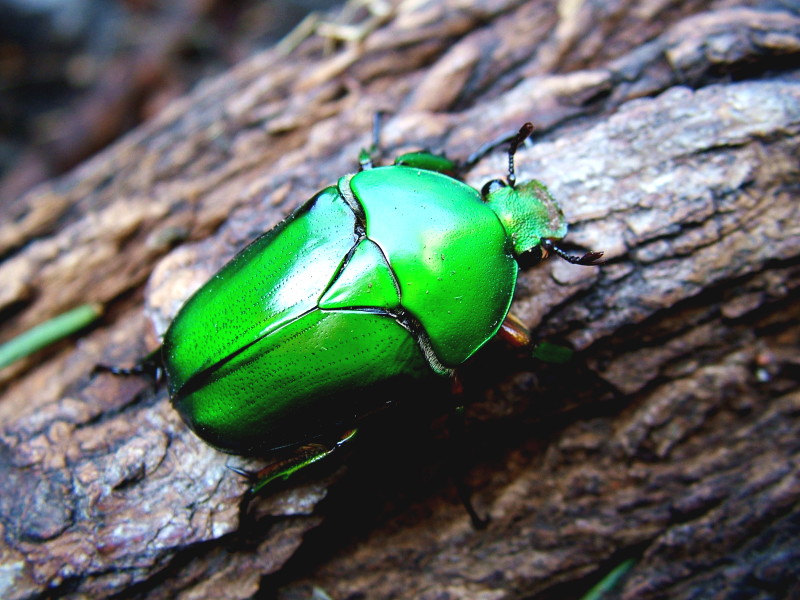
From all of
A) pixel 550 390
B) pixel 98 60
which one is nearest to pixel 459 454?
pixel 550 390

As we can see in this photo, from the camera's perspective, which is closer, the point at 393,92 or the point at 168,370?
the point at 168,370

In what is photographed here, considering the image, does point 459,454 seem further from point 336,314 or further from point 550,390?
point 336,314

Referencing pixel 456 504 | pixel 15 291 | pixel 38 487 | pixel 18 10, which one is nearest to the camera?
pixel 38 487

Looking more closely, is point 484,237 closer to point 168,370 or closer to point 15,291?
point 168,370

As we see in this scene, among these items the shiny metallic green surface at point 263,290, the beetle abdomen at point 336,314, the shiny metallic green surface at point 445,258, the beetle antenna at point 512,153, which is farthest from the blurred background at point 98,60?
the beetle antenna at point 512,153

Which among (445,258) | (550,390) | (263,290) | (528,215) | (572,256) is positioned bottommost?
(550,390)

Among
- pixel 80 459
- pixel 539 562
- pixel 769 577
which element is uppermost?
pixel 80 459

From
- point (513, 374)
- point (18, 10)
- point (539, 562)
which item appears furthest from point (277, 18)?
point (539, 562)

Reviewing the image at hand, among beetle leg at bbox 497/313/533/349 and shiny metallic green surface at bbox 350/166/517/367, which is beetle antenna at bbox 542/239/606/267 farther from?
beetle leg at bbox 497/313/533/349
